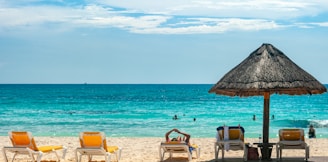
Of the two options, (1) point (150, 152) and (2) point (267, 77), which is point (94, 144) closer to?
(2) point (267, 77)

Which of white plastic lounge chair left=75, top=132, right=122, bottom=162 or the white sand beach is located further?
the white sand beach

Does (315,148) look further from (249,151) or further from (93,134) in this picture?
(93,134)

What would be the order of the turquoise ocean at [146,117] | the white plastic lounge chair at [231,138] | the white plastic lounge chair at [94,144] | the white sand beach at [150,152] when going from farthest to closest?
the turquoise ocean at [146,117] → the white sand beach at [150,152] → the white plastic lounge chair at [231,138] → the white plastic lounge chair at [94,144]

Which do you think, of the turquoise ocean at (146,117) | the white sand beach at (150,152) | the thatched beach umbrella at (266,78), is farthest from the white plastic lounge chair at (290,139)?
the turquoise ocean at (146,117)

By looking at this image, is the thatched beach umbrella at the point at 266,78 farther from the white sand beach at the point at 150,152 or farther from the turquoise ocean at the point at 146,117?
the turquoise ocean at the point at 146,117

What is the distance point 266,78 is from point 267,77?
24mm

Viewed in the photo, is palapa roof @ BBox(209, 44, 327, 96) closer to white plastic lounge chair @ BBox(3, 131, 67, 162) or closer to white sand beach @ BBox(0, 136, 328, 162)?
white sand beach @ BBox(0, 136, 328, 162)

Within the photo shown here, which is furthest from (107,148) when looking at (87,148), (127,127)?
(127,127)

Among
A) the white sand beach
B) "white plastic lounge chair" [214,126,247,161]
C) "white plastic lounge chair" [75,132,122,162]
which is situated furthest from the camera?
the white sand beach

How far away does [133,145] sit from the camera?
49.6 feet

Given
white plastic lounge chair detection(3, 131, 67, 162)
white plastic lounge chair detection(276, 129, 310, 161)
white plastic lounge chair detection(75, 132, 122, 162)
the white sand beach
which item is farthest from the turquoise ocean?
white plastic lounge chair detection(3, 131, 67, 162)

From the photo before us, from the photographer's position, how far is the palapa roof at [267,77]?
9367mm

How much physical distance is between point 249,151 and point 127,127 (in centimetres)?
1676

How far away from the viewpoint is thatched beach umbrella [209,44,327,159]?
30.7 ft
